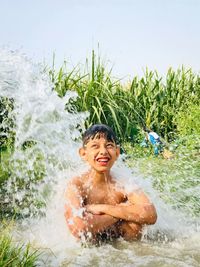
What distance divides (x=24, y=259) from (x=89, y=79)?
6.62m

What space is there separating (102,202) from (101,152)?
41 cm

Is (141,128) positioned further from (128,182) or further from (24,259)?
(24,259)

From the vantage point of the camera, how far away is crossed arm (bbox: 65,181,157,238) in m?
3.57

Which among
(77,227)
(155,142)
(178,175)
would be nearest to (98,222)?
(77,227)

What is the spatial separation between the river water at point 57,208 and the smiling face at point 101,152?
0.86 feet

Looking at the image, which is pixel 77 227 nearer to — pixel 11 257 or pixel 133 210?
pixel 133 210

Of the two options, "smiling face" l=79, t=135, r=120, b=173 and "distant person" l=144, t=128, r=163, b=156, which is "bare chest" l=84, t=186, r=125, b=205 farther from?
"distant person" l=144, t=128, r=163, b=156

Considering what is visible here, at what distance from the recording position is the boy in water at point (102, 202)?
11.8 ft

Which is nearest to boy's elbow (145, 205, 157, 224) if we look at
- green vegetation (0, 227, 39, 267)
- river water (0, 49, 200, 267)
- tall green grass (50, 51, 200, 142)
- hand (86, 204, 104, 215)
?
river water (0, 49, 200, 267)

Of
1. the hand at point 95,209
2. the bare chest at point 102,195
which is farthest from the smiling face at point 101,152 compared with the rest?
the hand at point 95,209

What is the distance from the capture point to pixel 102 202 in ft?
12.5

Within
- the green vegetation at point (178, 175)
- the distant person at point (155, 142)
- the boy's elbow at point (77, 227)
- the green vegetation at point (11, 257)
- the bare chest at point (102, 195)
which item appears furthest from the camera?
the distant person at point (155, 142)

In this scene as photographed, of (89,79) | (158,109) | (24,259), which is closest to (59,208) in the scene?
(24,259)

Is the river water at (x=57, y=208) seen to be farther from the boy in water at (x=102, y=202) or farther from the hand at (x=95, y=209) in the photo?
the hand at (x=95, y=209)
